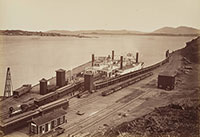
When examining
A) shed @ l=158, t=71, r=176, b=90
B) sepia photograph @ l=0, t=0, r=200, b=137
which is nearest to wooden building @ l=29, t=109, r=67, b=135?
sepia photograph @ l=0, t=0, r=200, b=137

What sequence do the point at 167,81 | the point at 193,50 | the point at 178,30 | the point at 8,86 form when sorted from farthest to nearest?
the point at 167,81, the point at 193,50, the point at 8,86, the point at 178,30

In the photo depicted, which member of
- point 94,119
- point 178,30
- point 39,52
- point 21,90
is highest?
point 178,30

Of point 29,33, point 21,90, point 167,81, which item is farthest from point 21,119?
point 167,81

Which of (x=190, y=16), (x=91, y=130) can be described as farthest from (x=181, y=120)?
(x=190, y=16)

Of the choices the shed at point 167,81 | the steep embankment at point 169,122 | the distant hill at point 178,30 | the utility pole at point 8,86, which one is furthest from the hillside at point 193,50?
the utility pole at point 8,86

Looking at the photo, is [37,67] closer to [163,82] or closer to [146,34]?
[146,34]

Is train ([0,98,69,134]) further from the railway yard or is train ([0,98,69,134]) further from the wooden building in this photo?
the wooden building

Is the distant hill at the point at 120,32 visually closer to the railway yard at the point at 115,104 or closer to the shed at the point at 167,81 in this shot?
the railway yard at the point at 115,104

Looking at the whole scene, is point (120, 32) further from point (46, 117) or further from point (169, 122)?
point (46, 117)
